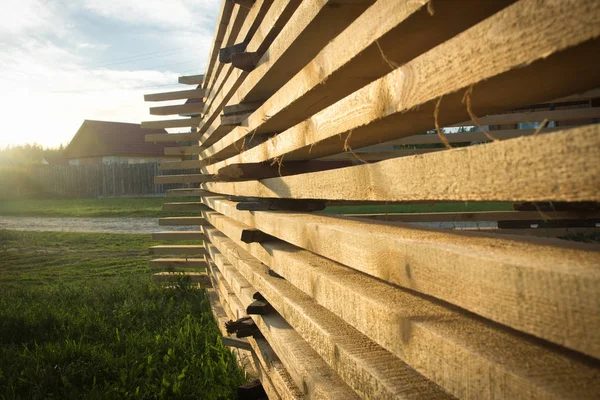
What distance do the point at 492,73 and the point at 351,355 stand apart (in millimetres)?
940

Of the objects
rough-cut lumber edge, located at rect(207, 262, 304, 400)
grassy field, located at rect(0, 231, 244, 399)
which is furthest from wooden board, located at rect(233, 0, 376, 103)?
grassy field, located at rect(0, 231, 244, 399)

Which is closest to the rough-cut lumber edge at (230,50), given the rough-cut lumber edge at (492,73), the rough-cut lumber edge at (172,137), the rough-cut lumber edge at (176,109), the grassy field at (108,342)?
the grassy field at (108,342)

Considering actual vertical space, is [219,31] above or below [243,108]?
above

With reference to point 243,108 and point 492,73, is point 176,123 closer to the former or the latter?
point 243,108

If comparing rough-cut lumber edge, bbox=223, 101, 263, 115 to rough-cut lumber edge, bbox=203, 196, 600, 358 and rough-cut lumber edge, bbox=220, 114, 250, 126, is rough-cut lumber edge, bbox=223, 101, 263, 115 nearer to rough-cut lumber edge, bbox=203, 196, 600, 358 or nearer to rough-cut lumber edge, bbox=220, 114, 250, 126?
rough-cut lumber edge, bbox=220, 114, 250, 126

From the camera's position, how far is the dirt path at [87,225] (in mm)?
15883

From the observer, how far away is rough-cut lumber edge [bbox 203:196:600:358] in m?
0.82

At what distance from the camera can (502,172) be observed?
100 centimetres

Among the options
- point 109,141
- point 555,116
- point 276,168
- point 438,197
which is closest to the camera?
point 438,197

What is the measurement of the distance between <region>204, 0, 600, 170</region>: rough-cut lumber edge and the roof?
137 ft

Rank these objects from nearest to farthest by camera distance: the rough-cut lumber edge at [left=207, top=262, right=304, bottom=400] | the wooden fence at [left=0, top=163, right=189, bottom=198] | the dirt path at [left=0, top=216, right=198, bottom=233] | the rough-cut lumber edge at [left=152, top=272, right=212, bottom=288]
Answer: the rough-cut lumber edge at [left=207, top=262, right=304, bottom=400], the rough-cut lumber edge at [left=152, top=272, right=212, bottom=288], the dirt path at [left=0, top=216, right=198, bottom=233], the wooden fence at [left=0, top=163, right=189, bottom=198]

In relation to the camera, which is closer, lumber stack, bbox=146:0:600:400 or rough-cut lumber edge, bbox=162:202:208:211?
lumber stack, bbox=146:0:600:400

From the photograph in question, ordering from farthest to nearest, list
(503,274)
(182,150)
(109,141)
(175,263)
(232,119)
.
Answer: (109,141), (182,150), (175,263), (232,119), (503,274)

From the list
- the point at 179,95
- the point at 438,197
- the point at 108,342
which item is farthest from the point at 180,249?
the point at 438,197
